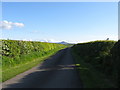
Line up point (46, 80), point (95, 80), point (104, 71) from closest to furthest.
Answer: point (95, 80)
point (46, 80)
point (104, 71)

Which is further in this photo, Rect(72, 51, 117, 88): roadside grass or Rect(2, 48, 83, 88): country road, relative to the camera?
Rect(2, 48, 83, 88): country road

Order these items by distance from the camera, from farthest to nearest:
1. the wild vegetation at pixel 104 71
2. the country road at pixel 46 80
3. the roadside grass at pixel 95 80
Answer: the wild vegetation at pixel 104 71 → the country road at pixel 46 80 → the roadside grass at pixel 95 80

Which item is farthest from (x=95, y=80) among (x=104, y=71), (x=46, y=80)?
(x=46, y=80)

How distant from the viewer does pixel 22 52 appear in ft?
75.6

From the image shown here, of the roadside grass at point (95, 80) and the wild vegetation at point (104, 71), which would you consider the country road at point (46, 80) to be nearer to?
the roadside grass at point (95, 80)

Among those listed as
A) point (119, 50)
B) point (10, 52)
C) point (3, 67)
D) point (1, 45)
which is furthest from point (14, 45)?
point (119, 50)

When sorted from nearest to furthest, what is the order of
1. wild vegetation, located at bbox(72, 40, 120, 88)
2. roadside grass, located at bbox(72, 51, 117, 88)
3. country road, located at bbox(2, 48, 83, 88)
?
roadside grass, located at bbox(72, 51, 117, 88), country road, located at bbox(2, 48, 83, 88), wild vegetation, located at bbox(72, 40, 120, 88)

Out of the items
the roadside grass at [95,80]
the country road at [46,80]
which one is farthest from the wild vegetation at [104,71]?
the country road at [46,80]

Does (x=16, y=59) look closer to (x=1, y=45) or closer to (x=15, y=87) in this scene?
(x=1, y=45)

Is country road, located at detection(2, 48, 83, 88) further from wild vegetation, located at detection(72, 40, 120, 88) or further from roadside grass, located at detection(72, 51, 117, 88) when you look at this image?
wild vegetation, located at detection(72, 40, 120, 88)

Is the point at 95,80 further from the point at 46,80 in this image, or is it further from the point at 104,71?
the point at 46,80

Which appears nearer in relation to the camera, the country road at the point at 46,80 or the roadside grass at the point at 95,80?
the roadside grass at the point at 95,80

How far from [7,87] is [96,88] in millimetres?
5181

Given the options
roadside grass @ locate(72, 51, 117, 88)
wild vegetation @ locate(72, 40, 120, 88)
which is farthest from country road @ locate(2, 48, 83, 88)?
wild vegetation @ locate(72, 40, 120, 88)
